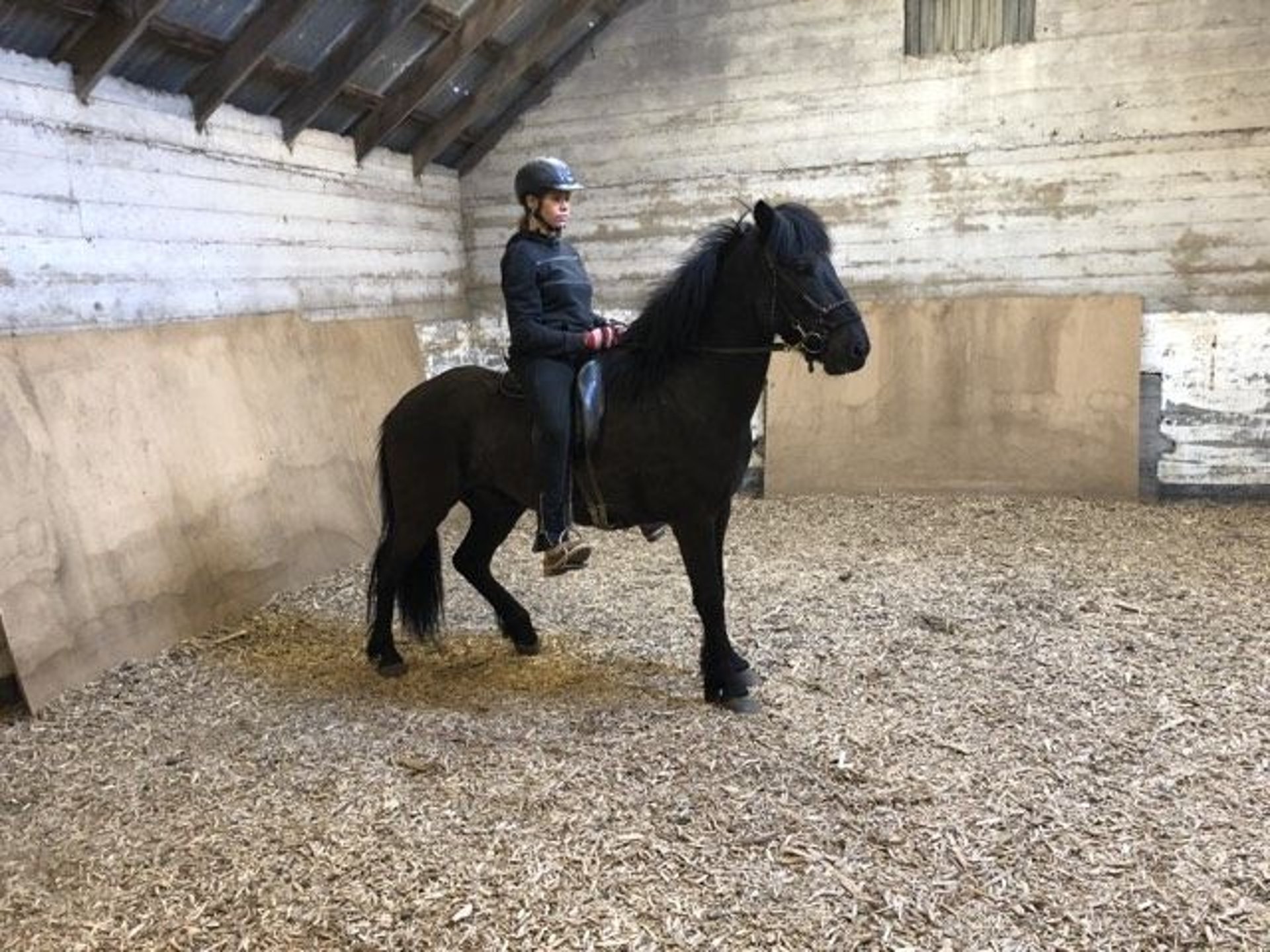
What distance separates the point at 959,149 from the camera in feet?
19.9

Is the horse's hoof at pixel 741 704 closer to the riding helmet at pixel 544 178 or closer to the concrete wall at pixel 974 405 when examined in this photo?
the riding helmet at pixel 544 178

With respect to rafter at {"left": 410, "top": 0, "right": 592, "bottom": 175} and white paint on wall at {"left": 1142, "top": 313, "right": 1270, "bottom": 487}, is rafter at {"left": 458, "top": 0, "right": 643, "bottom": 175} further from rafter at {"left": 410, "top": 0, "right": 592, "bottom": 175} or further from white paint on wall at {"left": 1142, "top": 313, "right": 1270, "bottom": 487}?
white paint on wall at {"left": 1142, "top": 313, "right": 1270, "bottom": 487}

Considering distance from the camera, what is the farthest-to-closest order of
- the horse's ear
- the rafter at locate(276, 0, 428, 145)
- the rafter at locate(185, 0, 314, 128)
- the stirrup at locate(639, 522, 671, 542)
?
the rafter at locate(276, 0, 428, 145) → the rafter at locate(185, 0, 314, 128) → the stirrup at locate(639, 522, 671, 542) → the horse's ear

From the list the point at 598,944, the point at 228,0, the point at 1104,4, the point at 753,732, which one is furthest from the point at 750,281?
the point at 1104,4

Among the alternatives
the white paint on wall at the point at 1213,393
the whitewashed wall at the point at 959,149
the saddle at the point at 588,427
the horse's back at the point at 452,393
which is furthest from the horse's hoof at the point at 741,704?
the white paint on wall at the point at 1213,393

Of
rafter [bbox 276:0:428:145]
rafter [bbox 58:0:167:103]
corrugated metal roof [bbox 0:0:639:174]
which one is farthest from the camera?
rafter [bbox 276:0:428:145]

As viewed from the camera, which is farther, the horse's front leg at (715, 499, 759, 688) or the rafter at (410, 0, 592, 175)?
the rafter at (410, 0, 592, 175)

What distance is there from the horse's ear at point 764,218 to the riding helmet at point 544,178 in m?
0.65

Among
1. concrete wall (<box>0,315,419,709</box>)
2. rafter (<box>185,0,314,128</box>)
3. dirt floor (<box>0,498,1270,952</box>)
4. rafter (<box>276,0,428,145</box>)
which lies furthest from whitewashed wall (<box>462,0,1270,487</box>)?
rafter (<box>185,0,314,128</box>)

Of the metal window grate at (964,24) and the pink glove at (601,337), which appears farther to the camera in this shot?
the metal window grate at (964,24)

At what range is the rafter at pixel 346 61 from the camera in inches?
190

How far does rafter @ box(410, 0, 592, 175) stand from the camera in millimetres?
5883

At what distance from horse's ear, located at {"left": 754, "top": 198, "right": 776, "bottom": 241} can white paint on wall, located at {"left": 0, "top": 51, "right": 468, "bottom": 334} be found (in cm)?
309

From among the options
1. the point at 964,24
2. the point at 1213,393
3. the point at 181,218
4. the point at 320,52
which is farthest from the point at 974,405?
the point at 181,218
